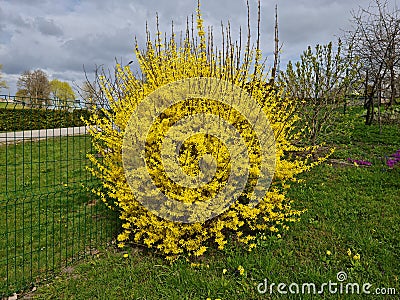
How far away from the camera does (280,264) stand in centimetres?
307

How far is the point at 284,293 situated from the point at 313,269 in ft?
1.41

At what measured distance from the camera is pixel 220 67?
142 inches

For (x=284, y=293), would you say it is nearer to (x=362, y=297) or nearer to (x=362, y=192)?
(x=362, y=297)

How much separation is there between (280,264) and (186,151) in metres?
1.42

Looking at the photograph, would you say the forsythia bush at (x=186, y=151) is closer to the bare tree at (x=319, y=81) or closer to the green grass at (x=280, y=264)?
the green grass at (x=280, y=264)

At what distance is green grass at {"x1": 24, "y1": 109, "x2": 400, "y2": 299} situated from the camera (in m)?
2.77
